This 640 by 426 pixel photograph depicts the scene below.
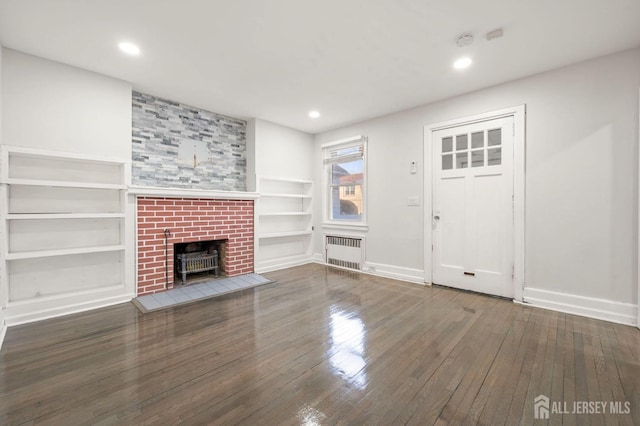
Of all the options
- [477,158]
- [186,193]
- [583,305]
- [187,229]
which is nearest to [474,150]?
[477,158]

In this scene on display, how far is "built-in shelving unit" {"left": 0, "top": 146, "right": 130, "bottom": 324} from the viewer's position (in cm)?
268

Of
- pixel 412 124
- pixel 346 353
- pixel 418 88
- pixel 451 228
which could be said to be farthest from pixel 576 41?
pixel 346 353

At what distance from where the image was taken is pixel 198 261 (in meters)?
4.15

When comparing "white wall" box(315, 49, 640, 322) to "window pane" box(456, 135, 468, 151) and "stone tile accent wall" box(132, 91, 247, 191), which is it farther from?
"stone tile accent wall" box(132, 91, 247, 191)

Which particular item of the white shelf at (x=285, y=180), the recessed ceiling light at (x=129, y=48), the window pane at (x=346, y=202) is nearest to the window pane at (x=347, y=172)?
the window pane at (x=346, y=202)

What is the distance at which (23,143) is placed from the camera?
2732mm

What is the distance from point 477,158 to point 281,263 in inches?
140

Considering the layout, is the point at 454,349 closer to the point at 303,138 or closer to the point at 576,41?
the point at 576,41

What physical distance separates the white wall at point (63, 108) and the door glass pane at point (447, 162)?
4.15 metres

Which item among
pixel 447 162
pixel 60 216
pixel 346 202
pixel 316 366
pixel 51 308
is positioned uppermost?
pixel 447 162

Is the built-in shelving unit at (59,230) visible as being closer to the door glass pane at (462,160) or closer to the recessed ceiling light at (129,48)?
the recessed ceiling light at (129,48)

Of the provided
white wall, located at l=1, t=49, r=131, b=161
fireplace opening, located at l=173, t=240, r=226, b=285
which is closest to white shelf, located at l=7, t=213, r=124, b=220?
white wall, located at l=1, t=49, r=131, b=161

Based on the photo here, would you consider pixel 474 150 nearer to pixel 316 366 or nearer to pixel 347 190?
pixel 347 190

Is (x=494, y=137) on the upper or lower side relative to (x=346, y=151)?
lower
